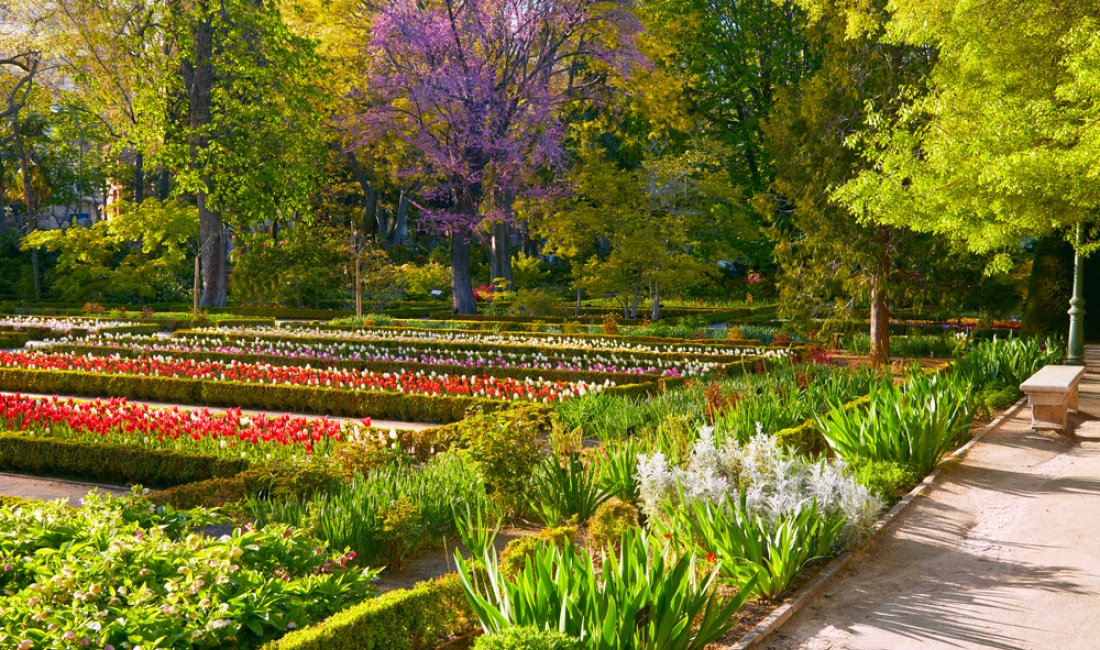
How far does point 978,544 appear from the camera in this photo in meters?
6.41

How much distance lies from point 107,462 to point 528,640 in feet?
19.9

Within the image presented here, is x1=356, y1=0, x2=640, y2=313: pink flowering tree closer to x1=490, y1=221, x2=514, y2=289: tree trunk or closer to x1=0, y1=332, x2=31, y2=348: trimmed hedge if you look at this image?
x1=490, y1=221, x2=514, y2=289: tree trunk

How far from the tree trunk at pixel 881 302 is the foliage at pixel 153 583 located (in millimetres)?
13277

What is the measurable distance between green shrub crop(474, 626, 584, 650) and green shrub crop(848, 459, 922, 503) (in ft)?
12.7

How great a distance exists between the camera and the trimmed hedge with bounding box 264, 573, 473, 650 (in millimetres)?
3992

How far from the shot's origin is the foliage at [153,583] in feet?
12.6

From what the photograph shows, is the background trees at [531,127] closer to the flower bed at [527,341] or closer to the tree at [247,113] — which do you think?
the tree at [247,113]

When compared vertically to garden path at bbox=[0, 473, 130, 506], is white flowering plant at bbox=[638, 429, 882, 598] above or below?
above

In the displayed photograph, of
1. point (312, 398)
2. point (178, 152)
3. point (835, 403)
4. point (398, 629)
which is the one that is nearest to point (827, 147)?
point (835, 403)

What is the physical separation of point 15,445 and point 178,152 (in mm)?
19058

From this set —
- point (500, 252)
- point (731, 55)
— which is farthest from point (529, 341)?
point (500, 252)

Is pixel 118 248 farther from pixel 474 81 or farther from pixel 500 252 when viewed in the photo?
pixel 474 81

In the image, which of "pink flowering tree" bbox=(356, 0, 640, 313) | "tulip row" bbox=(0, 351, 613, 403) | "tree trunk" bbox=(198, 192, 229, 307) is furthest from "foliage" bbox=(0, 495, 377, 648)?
"tree trunk" bbox=(198, 192, 229, 307)

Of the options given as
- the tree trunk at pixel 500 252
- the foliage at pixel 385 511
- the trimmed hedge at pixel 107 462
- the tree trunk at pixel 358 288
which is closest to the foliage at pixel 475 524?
the foliage at pixel 385 511
